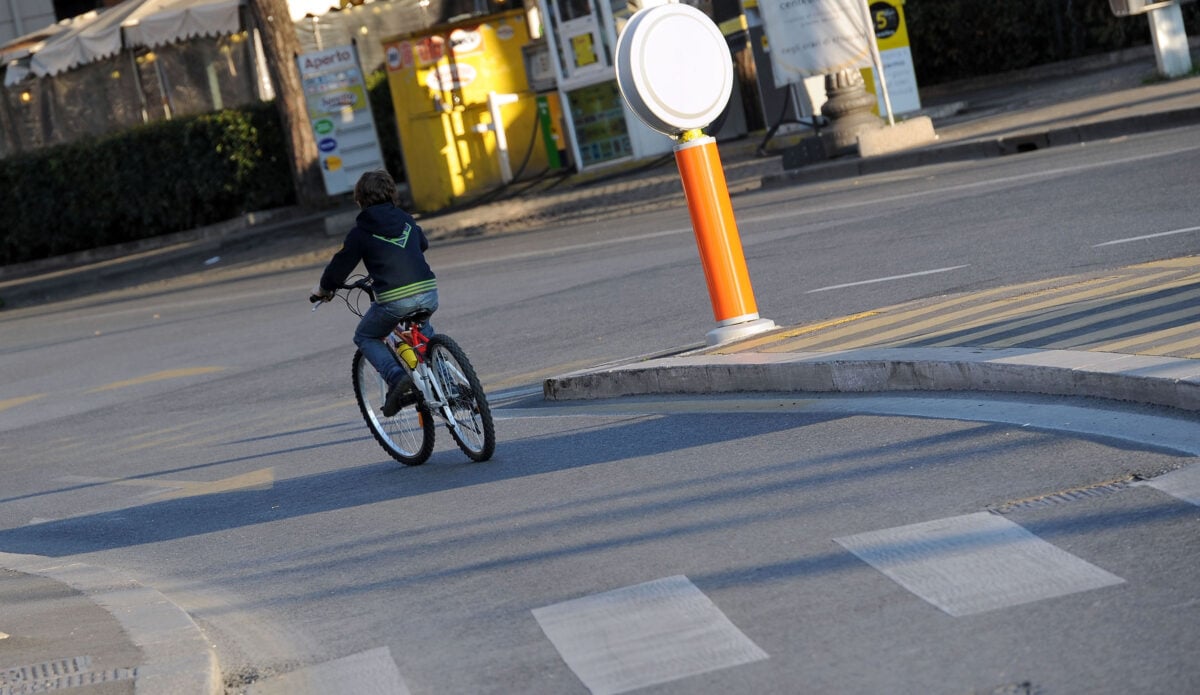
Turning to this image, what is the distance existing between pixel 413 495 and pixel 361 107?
20936 millimetres

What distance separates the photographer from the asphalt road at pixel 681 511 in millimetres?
4656

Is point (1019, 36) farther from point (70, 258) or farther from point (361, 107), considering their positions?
point (70, 258)

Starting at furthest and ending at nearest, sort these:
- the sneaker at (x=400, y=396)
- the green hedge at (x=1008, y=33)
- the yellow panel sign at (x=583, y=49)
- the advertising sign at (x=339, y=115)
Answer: the advertising sign at (x=339, y=115), the yellow panel sign at (x=583, y=49), the green hedge at (x=1008, y=33), the sneaker at (x=400, y=396)

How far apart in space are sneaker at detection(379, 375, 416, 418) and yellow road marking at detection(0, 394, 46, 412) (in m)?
7.57

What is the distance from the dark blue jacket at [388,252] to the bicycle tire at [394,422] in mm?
555

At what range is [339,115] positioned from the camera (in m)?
28.2

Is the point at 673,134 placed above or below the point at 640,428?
above

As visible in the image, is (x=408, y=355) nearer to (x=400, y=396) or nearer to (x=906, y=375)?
(x=400, y=396)

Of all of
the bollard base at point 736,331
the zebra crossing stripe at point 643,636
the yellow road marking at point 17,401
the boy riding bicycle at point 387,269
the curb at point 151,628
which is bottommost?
the zebra crossing stripe at point 643,636

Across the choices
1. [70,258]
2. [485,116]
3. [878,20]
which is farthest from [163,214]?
[878,20]

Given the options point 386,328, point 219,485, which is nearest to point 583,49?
point 219,485

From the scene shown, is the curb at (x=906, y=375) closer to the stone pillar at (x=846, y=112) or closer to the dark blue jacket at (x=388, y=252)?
the dark blue jacket at (x=388, y=252)

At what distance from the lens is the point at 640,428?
8.43 metres

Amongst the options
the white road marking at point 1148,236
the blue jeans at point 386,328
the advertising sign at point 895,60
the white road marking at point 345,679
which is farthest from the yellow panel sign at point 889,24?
the white road marking at point 345,679
